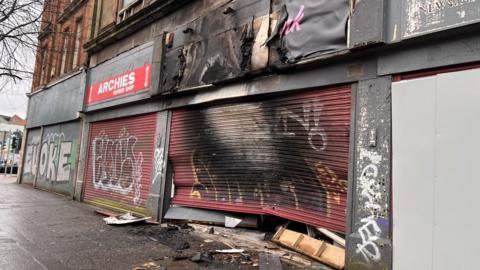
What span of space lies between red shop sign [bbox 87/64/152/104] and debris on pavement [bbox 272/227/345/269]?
18.5 feet

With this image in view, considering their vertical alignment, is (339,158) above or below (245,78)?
below

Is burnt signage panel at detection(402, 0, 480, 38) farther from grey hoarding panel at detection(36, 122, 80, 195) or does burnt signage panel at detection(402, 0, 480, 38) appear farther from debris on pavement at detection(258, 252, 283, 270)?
grey hoarding panel at detection(36, 122, 80, 195)

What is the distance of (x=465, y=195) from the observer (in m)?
4.32

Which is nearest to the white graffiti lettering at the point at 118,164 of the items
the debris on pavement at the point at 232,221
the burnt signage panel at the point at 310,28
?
the debris on pavement at the point at 232,221

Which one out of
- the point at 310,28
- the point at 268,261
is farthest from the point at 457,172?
the point at 310,28

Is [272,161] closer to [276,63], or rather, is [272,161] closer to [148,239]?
[276,63]

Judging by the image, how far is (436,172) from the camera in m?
4.58

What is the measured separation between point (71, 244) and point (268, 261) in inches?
140

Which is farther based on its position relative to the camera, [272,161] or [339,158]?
[272,161]

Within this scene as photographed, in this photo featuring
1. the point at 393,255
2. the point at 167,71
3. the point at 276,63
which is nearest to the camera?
the point at 393,255

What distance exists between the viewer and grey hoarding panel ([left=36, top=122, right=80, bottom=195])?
15188 millimetres

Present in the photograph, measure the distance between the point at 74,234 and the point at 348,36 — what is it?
20.5 feet

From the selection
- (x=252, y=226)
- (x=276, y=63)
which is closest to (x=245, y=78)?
(x=276, y=63)

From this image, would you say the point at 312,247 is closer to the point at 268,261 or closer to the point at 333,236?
the point at 333,236
